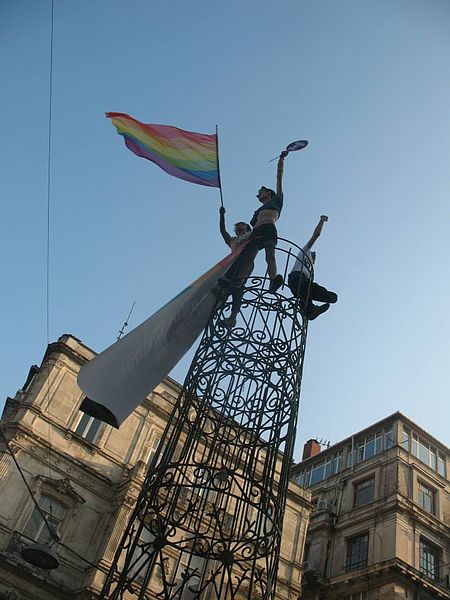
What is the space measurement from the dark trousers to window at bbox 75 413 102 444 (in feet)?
50.4

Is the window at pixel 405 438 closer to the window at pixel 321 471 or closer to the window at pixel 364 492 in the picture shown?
the window at pixel 364 492

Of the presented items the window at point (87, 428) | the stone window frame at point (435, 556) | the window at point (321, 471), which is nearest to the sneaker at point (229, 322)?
the window at point (87, 428)

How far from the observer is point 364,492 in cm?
3033

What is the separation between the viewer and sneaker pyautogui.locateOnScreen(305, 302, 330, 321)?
7.60 meters

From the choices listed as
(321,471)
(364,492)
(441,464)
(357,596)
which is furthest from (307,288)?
(321,471)

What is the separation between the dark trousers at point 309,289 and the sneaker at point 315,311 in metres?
0.08

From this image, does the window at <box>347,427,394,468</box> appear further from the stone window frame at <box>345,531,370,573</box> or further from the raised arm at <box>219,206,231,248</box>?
the raised arm at <box>219,206,231,248</box>

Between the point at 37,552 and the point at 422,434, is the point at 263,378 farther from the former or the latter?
the point at 422,434

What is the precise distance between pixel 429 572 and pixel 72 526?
18.4 metres

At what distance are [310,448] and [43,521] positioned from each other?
78.7ft

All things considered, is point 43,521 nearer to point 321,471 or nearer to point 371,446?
point 371,446

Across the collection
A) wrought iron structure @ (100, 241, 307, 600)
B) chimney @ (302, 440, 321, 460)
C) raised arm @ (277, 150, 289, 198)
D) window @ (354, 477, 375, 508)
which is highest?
chimney @ (302, 440, 321, 460)

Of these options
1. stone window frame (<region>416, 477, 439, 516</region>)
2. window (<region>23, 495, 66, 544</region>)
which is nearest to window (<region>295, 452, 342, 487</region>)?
stone window frame (<region>416, 477, 439, 516</region>)

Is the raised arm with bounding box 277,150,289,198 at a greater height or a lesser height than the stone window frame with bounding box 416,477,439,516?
lesser
